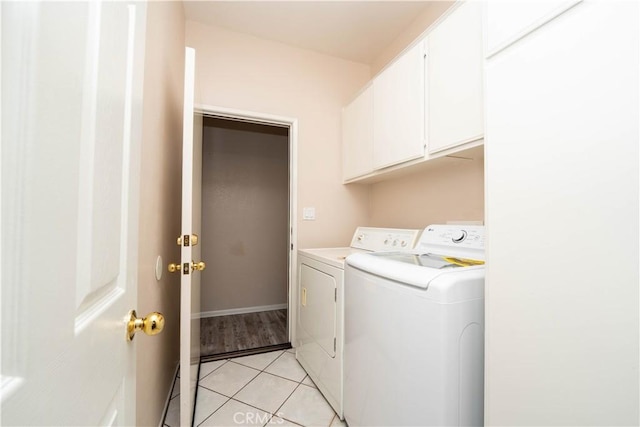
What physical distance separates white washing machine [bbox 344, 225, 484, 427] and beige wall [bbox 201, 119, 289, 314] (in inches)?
92.7

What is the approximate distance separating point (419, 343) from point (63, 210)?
105 cm

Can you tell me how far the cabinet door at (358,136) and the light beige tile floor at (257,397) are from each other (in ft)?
5.53

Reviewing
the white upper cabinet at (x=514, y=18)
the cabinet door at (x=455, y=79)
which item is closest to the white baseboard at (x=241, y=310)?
the cabinet door at (x=455, y=79)

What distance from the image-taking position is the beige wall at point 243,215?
3207 mm

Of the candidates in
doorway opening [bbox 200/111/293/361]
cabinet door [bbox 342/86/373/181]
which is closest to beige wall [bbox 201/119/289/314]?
doorway opening [bbox 200/111/293/361]

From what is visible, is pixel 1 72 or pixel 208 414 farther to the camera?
pixel 208 414

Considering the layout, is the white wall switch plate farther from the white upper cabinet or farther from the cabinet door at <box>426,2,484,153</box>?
the white upper cabinet

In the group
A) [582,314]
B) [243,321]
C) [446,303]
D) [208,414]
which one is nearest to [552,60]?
[582,314]

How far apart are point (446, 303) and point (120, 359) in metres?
0.93

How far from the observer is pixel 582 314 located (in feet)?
2.12

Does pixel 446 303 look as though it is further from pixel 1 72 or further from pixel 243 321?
pixel 243 321

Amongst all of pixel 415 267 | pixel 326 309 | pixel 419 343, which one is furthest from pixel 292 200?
pixel 419 343

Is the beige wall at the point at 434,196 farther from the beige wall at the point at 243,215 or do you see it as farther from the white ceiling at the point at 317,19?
the beige wall at the point at 243,215

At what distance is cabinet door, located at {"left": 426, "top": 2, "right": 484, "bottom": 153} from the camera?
121cm
